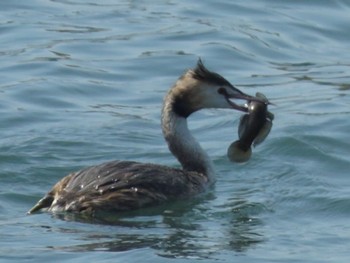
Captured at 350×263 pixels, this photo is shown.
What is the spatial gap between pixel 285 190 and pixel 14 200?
2286 millimetres

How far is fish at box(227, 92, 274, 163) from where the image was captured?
13242 mm

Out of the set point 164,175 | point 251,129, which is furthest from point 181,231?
point 251,129

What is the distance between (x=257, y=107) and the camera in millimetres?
13219

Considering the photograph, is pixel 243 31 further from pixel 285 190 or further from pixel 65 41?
pixel 285 190

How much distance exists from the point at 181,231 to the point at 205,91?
1.77 metres

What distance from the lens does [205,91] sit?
13352 mm

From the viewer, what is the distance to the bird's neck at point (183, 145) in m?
13.6

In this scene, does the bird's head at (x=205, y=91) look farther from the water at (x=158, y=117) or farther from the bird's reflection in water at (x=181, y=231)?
the bird's reflection in water at (x=181, y=231)

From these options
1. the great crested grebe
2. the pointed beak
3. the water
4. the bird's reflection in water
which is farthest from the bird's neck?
the bird's reflection in water

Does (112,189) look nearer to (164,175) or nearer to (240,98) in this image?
(164,175)

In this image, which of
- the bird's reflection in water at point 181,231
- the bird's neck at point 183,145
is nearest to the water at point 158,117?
the bird's reflection in water at point 181,231

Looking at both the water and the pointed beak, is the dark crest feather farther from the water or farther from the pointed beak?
the water

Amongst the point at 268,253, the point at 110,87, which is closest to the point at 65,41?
the point at 110,87

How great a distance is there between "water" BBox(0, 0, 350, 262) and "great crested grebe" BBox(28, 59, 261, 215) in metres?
0.15
